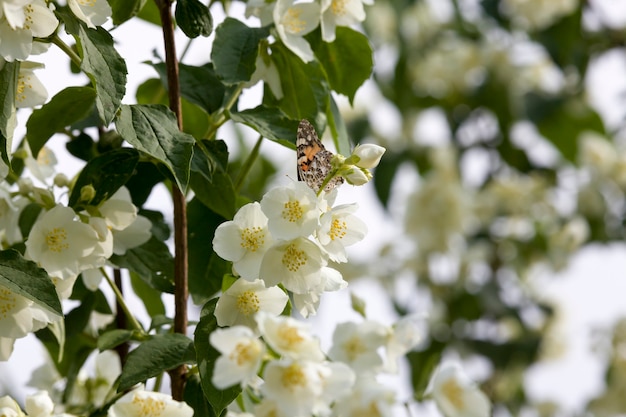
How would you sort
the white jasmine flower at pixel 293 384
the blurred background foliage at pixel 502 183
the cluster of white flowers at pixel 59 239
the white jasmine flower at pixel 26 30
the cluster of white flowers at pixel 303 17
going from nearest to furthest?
the white jasmine flower at pixel 293 384
the white jasmine flower at pixel 26 30
the cluster of white flowers at pixel 59 239
the cluster of white flowers at pixel 303 17
the blurred background foliage at pixel 502 183

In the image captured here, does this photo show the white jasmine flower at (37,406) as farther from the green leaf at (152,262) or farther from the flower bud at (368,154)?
the flower bud at (368,154)

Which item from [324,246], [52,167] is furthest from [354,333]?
[52,167]

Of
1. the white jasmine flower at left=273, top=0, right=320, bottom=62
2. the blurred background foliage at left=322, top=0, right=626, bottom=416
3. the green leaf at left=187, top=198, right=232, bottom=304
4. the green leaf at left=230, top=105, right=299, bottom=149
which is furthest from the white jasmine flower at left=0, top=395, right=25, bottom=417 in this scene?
the blurred background foliage at left=322, top=0, right=626, bottom=416

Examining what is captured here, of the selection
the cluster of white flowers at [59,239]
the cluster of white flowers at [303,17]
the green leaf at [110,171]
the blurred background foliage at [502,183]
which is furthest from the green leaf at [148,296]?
the blurred background foliage at [502,183]

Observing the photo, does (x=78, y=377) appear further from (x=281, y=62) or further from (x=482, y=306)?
(x=482, y=306)

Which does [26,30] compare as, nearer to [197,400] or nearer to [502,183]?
[197,400]

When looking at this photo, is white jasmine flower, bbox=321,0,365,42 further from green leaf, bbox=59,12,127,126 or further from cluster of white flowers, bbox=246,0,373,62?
green leaf, bbox=59,12,127,126

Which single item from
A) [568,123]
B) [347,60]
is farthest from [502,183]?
[347,60]
